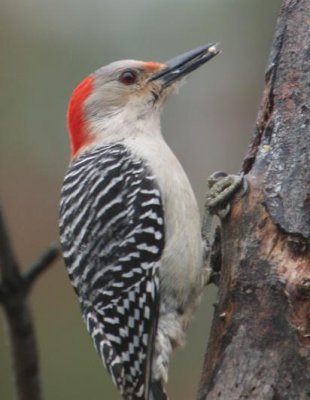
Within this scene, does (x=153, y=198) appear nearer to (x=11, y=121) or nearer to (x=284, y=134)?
(x=284, y=134)

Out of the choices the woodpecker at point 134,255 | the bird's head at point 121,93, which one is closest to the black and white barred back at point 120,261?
the woodpecker at point 134,255

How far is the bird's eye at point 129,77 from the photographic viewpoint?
536cm

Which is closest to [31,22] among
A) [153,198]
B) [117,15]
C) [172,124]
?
[117,15]

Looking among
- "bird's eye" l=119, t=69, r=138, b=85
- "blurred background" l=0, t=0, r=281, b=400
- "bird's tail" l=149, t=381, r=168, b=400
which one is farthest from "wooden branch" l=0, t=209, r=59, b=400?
"blurred background" l=0, t=0, r=281, b=400

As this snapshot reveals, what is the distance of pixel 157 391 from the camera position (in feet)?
14.5

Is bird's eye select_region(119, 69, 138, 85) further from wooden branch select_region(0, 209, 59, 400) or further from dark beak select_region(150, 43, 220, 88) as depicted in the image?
wooden branch select_region(0, 209, 59, 400)

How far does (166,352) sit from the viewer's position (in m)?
4.46

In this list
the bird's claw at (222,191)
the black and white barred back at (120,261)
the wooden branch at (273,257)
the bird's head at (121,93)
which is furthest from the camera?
the bird's head at (121,93)

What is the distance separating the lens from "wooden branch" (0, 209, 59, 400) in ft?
11.6

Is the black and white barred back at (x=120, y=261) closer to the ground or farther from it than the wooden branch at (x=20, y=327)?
closer to the ground

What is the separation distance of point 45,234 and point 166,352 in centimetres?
266

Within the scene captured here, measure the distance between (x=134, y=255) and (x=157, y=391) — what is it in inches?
25.8

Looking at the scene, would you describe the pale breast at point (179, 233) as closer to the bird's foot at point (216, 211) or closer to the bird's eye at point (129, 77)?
the bird's foot at point (216, 211)

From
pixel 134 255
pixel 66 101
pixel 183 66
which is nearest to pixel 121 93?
pixel 183 66
